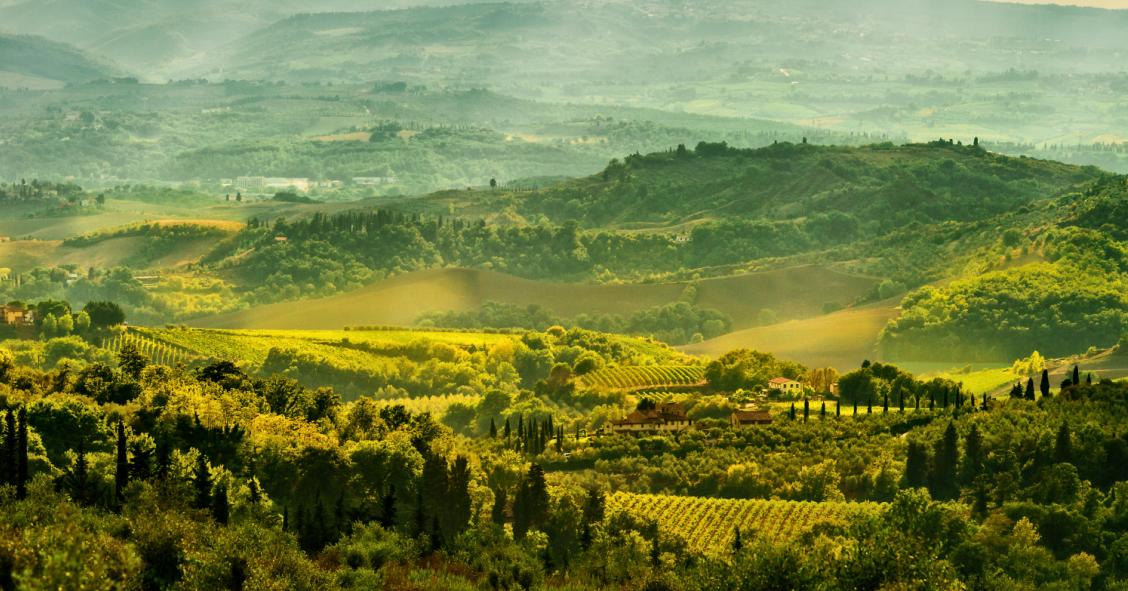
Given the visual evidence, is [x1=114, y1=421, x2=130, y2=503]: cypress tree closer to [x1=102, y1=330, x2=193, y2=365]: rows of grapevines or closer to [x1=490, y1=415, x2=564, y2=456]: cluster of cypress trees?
[x1=490, y1=415, x2=564, y2=456]: cluster of cypress trees

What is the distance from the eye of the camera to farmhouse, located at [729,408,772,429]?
85.3 m

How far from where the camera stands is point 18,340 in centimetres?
11356

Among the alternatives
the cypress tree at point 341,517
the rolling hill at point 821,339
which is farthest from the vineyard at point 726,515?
the rolling hill at point 821,339

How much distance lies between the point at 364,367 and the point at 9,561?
2834 inches

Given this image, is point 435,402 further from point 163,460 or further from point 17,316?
point 163,460

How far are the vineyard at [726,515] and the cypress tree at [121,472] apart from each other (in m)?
17.2

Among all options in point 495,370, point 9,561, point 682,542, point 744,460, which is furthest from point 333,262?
point 9,561

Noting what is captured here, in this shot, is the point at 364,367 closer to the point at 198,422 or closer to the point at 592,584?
the point at 198,422

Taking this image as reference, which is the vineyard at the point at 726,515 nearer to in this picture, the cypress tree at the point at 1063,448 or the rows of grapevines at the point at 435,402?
the cypress tree at the point at 1063,448

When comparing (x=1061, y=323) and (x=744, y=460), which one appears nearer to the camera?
(x=744, y=460)

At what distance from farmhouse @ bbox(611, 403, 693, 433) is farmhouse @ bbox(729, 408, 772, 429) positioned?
6.22 feet

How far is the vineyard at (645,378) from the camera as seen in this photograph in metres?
104

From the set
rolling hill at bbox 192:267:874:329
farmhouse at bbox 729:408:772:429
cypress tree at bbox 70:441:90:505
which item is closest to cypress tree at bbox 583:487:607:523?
farmhouse at bbox 729:408:772:429

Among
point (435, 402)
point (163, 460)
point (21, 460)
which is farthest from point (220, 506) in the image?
point (435, 402)
